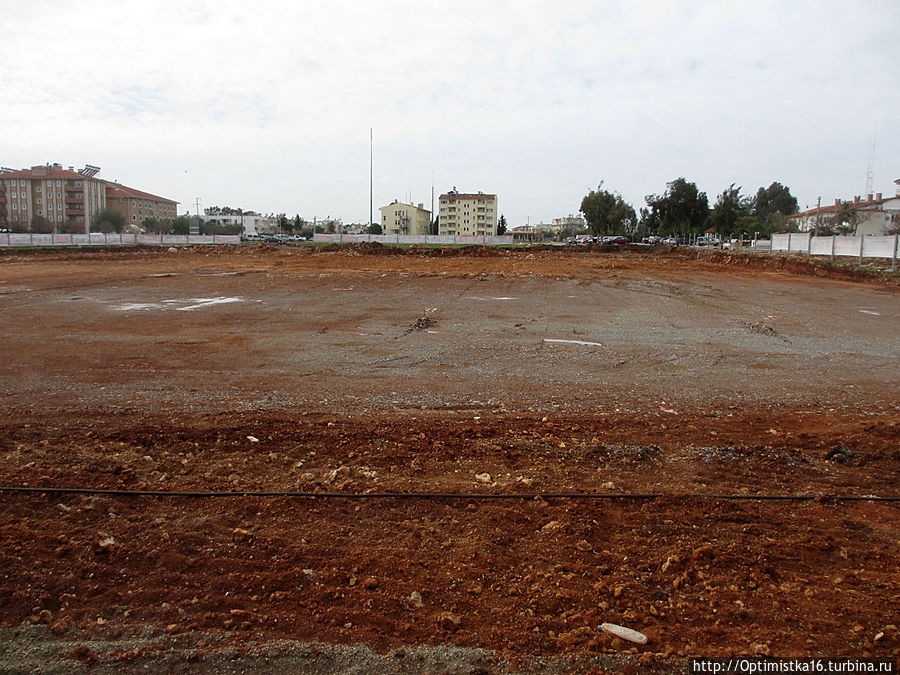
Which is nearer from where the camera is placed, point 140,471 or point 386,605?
point 386,605

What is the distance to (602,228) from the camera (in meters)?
82.6

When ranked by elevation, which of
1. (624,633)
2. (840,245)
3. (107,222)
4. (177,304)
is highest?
(107,222)

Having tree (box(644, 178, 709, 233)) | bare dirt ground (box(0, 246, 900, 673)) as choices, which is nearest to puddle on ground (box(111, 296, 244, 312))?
bare dirt ground (box(0, 246, 900, 673))

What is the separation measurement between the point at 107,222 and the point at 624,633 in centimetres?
11227

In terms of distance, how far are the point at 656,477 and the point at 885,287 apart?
27460 millimetres

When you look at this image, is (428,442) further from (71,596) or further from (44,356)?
(44,356)

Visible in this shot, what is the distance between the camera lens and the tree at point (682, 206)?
2623 inches

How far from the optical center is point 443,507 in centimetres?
495

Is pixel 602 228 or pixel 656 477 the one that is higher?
pixel 602 228

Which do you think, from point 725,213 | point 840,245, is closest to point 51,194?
A: point 725,213

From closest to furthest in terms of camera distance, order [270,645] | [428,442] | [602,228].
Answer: [270,645] < [428,442] < [602,228]

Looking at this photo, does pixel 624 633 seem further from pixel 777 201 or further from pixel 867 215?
pixel 777 201

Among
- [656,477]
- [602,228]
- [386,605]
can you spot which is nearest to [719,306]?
[656,477]

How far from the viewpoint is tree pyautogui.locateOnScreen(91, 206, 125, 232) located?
319 feet
